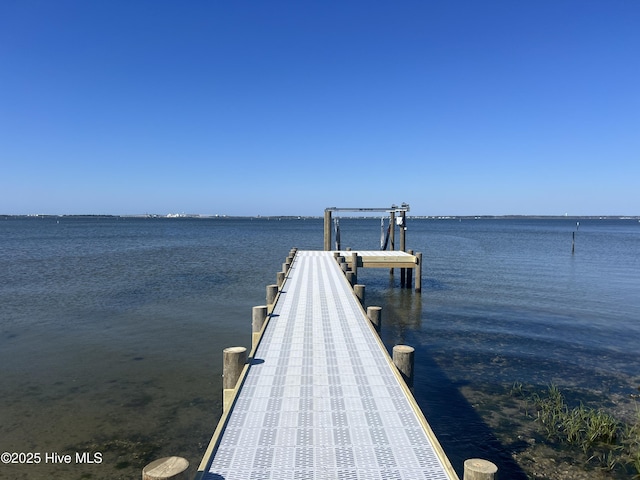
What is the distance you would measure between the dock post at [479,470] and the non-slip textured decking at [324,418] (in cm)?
36

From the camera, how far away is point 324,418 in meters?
5.91

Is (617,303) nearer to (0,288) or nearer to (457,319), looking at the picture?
(457,319)

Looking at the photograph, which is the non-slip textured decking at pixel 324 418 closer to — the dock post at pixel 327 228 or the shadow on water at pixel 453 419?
the shadow on water at pixel 453 419

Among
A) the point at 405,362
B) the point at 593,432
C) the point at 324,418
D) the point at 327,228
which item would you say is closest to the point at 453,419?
the point at 593,432

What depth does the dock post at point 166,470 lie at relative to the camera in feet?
12.9

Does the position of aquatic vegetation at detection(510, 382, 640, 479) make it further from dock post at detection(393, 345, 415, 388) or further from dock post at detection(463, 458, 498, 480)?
dock post at detection(463, 458, 498, 480)

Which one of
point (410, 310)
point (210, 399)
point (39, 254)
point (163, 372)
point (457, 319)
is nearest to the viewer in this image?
point (210, 399)

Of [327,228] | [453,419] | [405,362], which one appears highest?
[327,228]

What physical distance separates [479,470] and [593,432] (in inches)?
251

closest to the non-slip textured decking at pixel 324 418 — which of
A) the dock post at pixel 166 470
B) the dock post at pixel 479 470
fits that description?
the dock post at pixel 479 470

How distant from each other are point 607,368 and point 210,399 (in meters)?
12.0

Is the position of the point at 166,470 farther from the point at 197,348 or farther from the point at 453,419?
the point at 197,348

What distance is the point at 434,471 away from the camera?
4.70 m

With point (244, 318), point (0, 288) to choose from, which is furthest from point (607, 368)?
point (0, 288)
